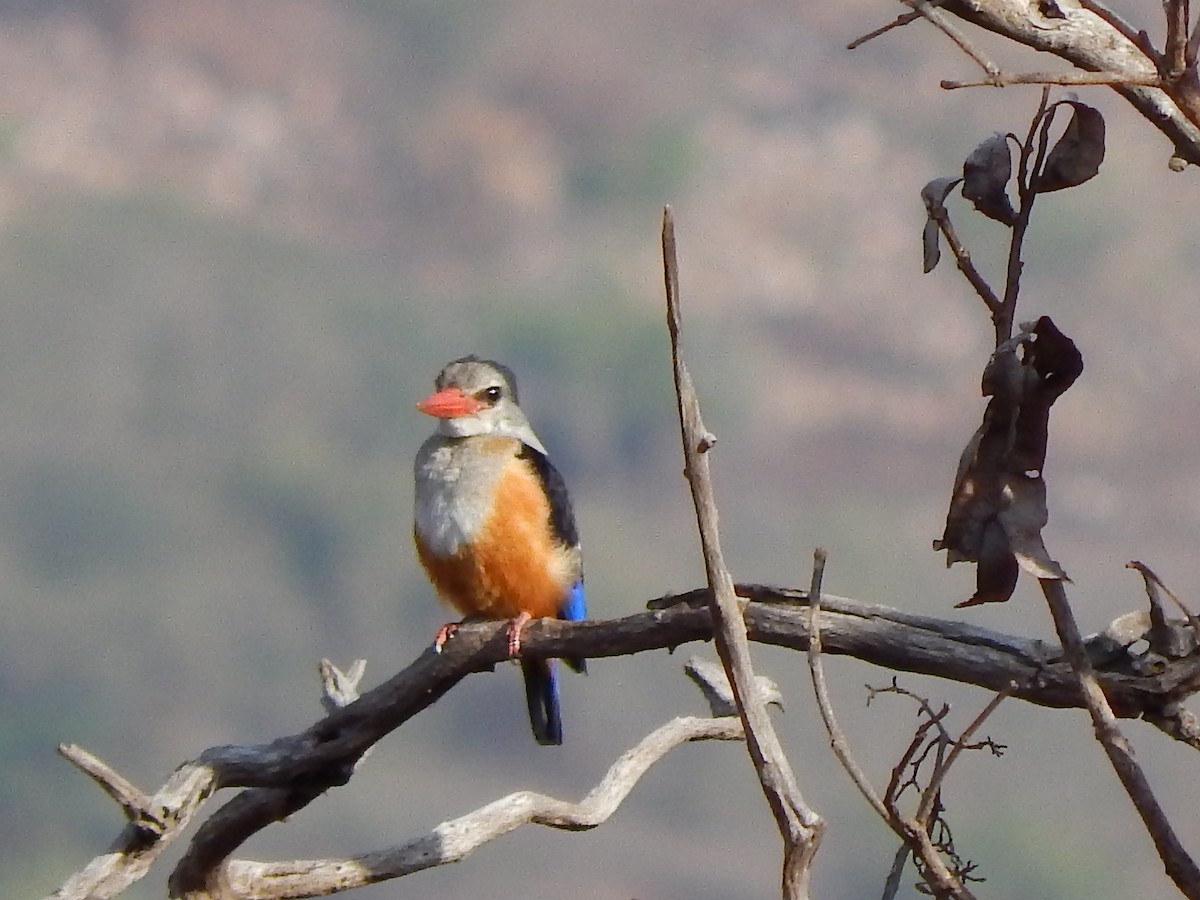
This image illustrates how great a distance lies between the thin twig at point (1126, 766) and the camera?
1438 mm

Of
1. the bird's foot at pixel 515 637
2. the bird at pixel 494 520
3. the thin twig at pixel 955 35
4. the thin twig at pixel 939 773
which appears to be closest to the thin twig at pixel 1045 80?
the thin twig at pixel 955 35

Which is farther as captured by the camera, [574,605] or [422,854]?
[574,605]

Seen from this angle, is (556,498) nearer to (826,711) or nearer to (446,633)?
(446,633)

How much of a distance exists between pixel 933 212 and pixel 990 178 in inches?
3.1

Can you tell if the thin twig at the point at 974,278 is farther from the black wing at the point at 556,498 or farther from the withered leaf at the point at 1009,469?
the black wing at the point at 556,498

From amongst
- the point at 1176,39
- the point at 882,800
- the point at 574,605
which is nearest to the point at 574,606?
the point at 574,605

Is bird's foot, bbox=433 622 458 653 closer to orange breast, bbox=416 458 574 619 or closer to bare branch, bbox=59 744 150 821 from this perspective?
orange breast, bbox=416 458 574 619

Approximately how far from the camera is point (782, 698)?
3.30m

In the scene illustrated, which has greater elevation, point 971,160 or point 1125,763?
point 971,160

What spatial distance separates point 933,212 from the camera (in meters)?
1.48

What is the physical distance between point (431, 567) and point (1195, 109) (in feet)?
6.50

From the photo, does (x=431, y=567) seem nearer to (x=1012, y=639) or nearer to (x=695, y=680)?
(x=695, y=680)

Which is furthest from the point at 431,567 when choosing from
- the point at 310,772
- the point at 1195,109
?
the point at 1195,109

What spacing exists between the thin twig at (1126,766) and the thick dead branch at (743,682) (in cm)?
31
